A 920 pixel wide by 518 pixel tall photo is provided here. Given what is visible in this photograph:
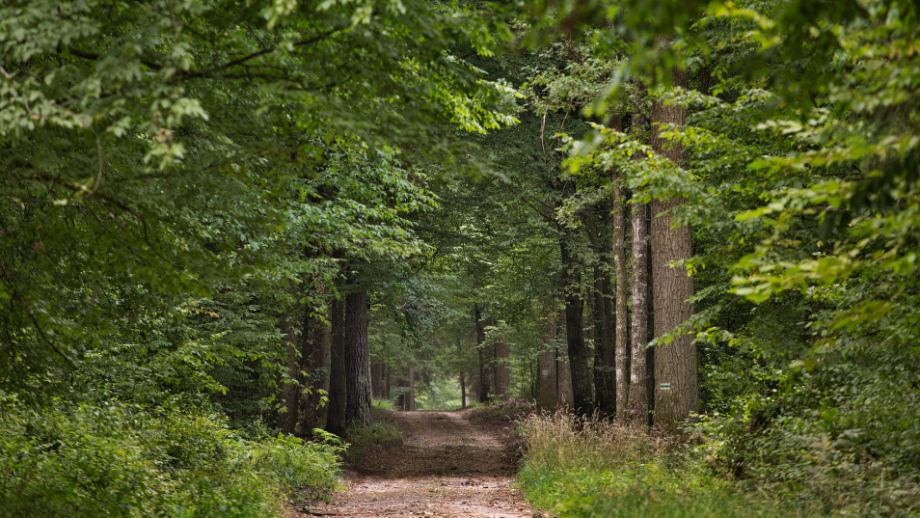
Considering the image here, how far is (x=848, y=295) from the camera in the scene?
5078mm

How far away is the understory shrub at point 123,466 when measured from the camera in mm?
5324

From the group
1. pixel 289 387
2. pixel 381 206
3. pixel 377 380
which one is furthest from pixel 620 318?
pixel 377 380

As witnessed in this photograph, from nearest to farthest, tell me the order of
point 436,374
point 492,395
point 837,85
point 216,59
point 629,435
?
1. point 837,85
2. point 216,59
3. point 629,435
4. point 492,395
5. point 436,374

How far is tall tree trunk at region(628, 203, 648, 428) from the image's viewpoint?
34.9 ft

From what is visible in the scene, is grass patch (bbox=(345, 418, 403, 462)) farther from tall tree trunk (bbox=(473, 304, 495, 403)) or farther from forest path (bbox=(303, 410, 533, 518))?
tall tree trunk (bbox=(473, 304, 495, 403))

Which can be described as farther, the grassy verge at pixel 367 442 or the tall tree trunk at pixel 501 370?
the tall tree trunk at pixel 501 370

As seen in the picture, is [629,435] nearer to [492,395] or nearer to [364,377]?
[364,377]

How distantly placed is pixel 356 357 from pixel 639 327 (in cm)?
861

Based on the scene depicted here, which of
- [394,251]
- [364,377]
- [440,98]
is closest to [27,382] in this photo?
[440,98]

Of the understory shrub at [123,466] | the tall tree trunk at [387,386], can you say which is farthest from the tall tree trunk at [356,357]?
the tall tree trunk at [387,386]

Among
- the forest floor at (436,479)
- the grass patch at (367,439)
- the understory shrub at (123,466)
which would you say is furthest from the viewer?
the grass patch at (367,439)

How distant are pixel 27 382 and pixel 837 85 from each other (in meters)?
6.11

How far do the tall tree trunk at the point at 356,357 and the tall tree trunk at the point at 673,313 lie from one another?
9.21m

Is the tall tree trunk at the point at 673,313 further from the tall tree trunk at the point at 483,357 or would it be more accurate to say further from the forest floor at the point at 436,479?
the tall tree trunk at the point at 483,357
